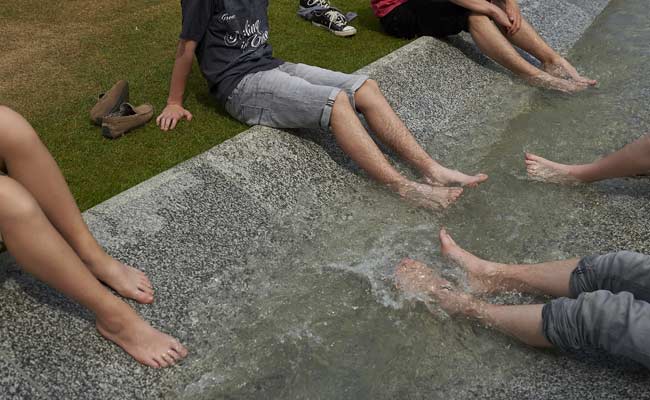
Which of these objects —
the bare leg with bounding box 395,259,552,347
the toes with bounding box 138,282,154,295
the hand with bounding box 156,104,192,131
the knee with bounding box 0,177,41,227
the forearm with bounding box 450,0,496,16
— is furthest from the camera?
the forearm with bounding box 450,0,496,16

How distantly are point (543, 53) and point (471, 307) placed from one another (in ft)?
9.92

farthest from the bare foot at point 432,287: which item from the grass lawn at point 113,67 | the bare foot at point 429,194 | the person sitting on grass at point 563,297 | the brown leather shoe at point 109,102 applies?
the brown leather shoe at point 109,102

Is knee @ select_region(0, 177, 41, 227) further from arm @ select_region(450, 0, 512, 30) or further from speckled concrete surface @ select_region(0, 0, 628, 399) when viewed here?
arm @ select_region(450, 0, 512, 30)

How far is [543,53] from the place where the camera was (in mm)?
5035

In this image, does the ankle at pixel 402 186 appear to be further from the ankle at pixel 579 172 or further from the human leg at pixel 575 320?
the ankle at pixel 579 172

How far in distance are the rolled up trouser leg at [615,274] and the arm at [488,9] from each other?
275 cm

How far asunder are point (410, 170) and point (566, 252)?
989mm

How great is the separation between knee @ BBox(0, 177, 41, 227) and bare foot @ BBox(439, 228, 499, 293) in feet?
5.98

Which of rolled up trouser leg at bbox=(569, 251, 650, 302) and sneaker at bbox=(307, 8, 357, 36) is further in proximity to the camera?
sneaker at bbox=(307, 8, 357, 36)

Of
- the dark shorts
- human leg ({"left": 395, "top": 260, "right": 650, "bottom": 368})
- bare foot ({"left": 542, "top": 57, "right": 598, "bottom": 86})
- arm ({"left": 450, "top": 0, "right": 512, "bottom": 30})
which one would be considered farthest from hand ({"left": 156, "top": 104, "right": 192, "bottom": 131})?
bare foot ({"left": 542, "top": 57, "right": 598, "bottom": 86})

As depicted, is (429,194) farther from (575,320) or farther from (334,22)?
(334,22)

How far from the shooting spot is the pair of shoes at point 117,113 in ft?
11.8

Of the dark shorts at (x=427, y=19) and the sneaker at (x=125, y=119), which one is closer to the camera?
the sneaker at (x=125, y=119)

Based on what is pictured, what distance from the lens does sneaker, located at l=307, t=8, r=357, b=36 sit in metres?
5.11
